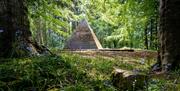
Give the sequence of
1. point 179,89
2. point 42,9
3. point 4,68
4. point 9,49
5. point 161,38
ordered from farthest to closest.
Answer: point 42,9 < point 161,38 < point 9,49 < point 4,68 < point 179,89

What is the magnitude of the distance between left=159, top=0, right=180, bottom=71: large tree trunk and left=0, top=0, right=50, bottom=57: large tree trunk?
8.36ft

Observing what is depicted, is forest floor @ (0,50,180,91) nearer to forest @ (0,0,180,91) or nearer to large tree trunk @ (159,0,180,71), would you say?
forest @ (0,0,180,91)

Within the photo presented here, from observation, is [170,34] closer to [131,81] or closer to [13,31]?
[131,81]

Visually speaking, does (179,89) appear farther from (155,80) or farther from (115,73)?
(115,73)

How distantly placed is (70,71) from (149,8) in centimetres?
651

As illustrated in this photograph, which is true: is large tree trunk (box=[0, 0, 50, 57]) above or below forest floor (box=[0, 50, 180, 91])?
above

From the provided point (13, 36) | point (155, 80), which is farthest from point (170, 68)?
point (13, 36)

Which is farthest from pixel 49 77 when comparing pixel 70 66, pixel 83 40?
pixel 83 40

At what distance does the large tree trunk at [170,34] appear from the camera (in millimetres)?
5922

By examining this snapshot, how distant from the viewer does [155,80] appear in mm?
4812

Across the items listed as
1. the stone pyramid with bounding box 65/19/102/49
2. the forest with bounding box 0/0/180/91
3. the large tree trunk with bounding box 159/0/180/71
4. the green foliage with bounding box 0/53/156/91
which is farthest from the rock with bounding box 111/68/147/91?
the stone pyramid with bounding box 65/19/102/49

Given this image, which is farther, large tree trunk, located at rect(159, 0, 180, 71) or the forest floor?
large tree trunk, located at rect(159, 0, 180, 71)

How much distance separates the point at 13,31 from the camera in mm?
5965

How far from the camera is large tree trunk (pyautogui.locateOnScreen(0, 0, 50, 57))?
5836 millimetres
